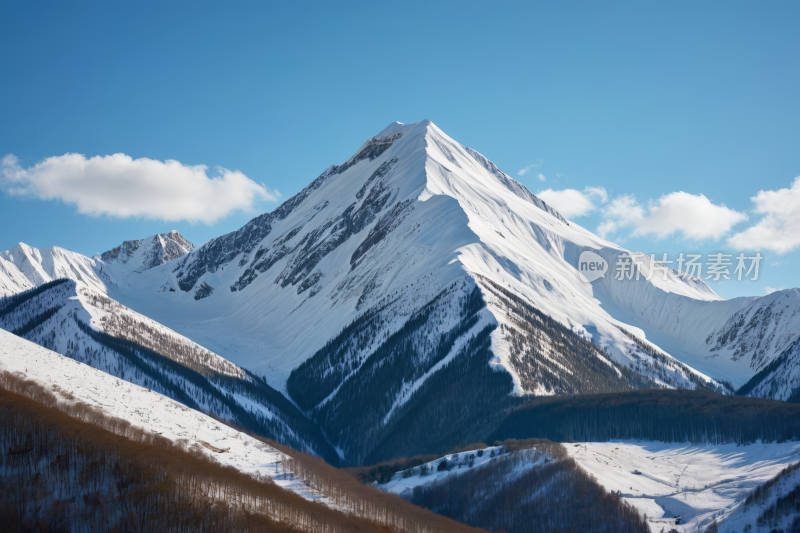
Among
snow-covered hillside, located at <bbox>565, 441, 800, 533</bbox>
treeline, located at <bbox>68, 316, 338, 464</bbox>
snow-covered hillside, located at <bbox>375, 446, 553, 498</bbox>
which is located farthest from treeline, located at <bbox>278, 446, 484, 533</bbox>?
treeline, located at <bbox>68, 316, 338, 464</bbox>

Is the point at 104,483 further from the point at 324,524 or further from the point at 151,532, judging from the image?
the point at 324,524

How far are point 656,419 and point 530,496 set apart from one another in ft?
173

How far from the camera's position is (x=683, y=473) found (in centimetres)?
11994

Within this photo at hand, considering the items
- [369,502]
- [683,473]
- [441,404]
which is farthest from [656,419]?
[369,502]

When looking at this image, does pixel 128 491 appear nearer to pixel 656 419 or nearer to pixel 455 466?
pixel 455 466

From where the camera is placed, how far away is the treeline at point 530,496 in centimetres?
10088

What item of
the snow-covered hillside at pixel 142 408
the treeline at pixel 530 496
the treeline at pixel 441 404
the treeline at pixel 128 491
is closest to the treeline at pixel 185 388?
the treeline at pixel 441 404

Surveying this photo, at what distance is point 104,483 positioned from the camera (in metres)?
89.1

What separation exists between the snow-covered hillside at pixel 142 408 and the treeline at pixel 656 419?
182ft

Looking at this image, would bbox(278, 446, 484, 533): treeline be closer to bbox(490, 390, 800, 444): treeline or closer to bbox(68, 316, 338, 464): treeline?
bbox(490, 390, 800, 444): treeline

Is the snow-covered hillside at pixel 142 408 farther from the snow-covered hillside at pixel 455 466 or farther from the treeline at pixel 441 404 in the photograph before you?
the treeline at pixel 441 404

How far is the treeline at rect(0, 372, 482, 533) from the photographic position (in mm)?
84188

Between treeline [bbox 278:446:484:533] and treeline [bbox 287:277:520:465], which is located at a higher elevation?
treeline [bbox 287:277:520:465]

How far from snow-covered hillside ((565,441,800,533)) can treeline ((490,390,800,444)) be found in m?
4.72
